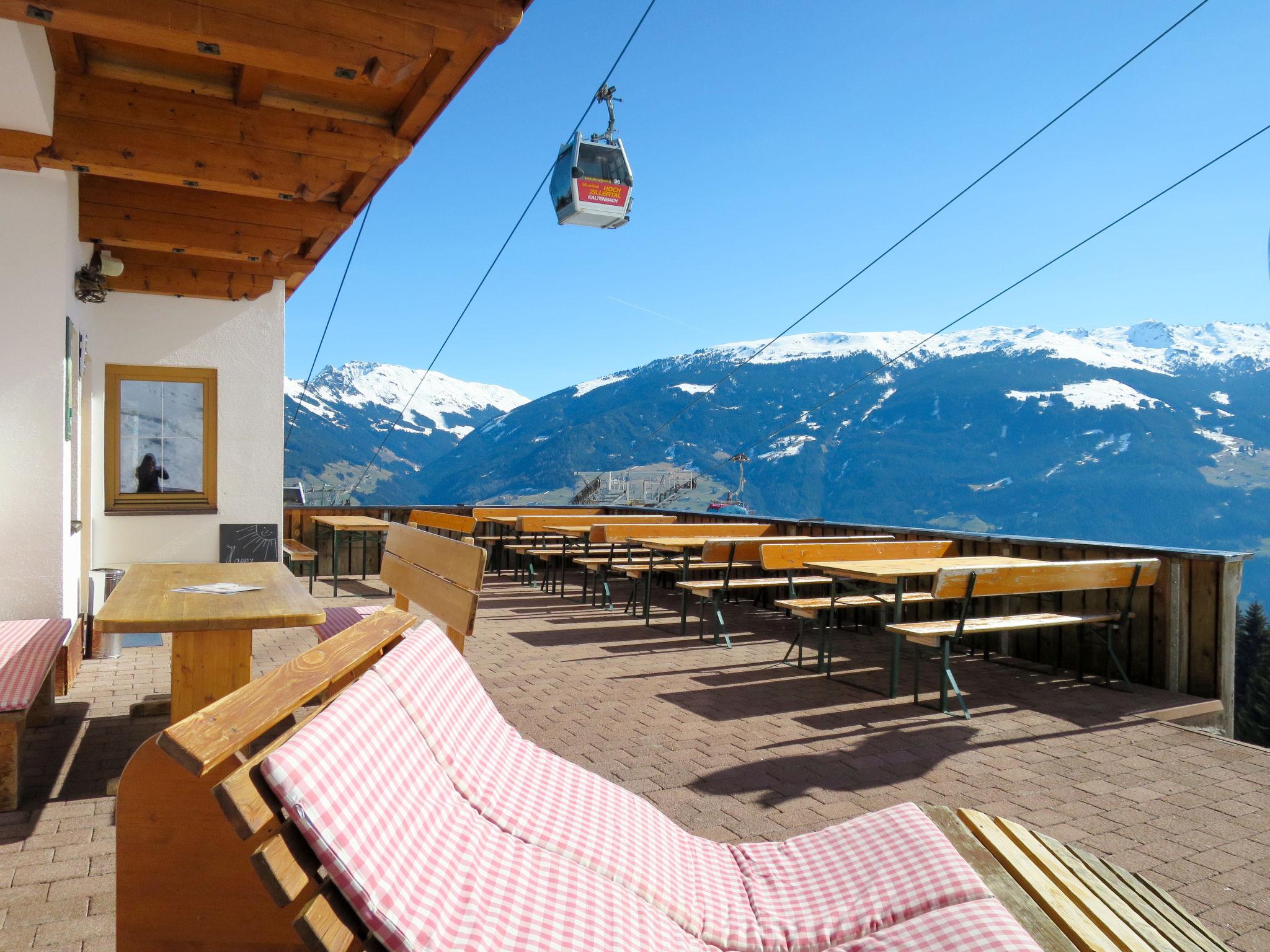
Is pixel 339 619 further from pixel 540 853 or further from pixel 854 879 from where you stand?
pixel 854 879

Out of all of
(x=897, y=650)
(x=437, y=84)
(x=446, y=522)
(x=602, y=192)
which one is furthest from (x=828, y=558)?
(x=602, y=192)

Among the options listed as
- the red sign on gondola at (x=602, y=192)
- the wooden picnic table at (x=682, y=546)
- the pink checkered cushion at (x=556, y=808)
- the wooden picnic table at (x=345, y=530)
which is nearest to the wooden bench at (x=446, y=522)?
the wooden picnic table at (x=345, y=530)

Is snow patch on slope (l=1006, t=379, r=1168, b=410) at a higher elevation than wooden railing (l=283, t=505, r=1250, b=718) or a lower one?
higher

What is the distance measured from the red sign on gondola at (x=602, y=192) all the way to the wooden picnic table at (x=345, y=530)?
Answer: 7997 mm

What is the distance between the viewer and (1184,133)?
84.6 m

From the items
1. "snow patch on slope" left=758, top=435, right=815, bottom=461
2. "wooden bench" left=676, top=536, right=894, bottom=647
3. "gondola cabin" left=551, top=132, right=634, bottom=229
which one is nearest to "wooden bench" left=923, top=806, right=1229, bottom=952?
"wooden bench" left=676, top=536, right=894, bottom=647

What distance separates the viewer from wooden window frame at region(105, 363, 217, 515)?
7270 mm

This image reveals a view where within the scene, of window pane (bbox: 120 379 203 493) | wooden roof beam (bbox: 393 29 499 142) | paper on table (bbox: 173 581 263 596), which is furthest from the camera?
window pane (bbox: 120 379 203 493)

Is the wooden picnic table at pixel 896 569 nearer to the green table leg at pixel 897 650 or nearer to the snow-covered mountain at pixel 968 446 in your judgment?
the green table leg at pixel 897 650

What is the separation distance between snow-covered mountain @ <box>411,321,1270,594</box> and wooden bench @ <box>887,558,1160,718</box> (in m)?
130

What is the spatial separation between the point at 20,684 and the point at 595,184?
49.0 ft

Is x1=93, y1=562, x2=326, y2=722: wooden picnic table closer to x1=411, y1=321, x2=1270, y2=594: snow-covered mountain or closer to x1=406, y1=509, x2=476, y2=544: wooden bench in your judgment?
x1=406, y1=509, x2=476, y2=544: wooden bench

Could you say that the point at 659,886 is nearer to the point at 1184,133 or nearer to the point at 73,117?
the point at 73,117

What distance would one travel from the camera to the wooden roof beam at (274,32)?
3240 mm
